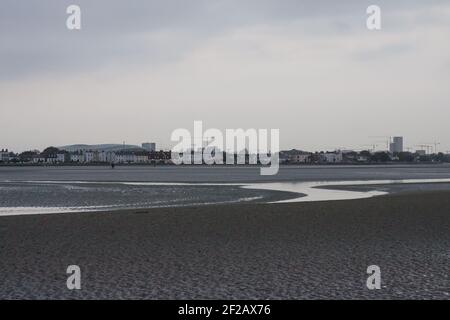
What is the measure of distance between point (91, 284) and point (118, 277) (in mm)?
649

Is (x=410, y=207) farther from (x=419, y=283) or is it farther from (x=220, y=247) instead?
(x=419, y=283)

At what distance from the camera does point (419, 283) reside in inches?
360

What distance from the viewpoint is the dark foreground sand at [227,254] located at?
884cm

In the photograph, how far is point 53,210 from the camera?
75.8ft

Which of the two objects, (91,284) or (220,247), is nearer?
(91,284)

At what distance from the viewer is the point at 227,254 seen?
1219 cm

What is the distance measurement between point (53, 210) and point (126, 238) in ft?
31.6

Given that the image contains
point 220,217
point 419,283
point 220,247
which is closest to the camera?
point 419,283

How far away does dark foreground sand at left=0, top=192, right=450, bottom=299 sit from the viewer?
884cm
